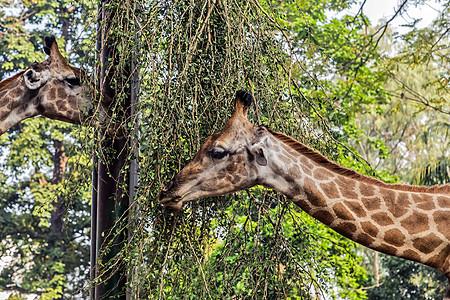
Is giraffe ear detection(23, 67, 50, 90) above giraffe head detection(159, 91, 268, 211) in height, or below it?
above

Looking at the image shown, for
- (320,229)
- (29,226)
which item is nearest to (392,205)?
(320,229)

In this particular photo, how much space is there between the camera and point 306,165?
10.8 ft

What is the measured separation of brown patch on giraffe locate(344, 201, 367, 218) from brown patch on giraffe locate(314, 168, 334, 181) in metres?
0.17

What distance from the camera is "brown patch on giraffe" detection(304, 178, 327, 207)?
10.6ft

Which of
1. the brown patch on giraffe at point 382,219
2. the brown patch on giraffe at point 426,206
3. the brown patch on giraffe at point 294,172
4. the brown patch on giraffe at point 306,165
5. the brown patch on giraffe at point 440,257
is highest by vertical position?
the brown patch on giraffe at point 306,165

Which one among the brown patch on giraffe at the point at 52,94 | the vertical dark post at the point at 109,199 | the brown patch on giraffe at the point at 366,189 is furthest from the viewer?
the brown patch on giraffe at the point at 52,94

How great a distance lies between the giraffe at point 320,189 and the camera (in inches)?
125

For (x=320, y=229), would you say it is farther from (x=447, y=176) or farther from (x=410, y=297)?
(x=410, y=297)

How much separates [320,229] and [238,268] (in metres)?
6.65

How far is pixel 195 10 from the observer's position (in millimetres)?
3771

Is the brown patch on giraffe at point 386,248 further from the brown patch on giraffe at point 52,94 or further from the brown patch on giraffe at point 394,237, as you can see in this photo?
the brown patch on giraffe at point 52,94

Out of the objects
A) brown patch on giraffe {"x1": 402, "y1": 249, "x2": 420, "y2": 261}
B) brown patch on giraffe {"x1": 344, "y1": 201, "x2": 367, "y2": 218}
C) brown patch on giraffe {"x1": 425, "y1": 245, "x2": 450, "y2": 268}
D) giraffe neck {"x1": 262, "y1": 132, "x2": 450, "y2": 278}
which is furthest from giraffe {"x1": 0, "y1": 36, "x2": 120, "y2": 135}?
brown patch on giraffe {"x1": 425, "y1": 245, "x2": 450, "y2": 268}

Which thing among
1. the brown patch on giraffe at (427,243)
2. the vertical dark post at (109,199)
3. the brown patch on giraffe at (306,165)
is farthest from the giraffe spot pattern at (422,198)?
the vertical dark post at (109,199)

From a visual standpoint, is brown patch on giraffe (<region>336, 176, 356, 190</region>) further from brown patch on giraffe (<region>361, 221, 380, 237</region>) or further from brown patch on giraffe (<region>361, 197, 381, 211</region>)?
brown patch on giraffe (<region>361, 221, 380, 237</region>)
